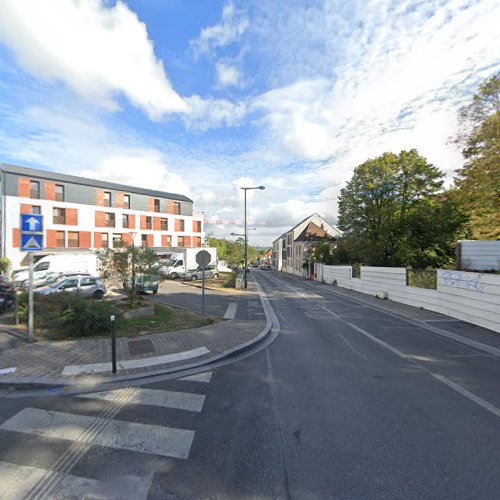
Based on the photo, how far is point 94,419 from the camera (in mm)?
3895

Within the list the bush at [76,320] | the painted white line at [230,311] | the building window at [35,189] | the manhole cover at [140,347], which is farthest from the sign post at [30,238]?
the building window at [35,189]

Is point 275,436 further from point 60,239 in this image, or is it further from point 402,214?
point 60,239

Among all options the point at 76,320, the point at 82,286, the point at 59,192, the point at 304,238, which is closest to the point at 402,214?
the point at 76,320

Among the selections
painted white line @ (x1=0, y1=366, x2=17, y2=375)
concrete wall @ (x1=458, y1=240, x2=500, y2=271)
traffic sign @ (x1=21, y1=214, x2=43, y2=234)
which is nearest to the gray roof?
traffic sign @ (x1=21, y1=214, x2=43, y2=234)

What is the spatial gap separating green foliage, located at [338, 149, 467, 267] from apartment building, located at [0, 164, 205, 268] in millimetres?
19580

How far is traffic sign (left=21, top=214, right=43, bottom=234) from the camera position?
6.77 metres

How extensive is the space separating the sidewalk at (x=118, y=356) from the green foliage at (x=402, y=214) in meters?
16.0

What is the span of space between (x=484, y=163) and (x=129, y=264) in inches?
614

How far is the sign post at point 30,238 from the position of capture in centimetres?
677

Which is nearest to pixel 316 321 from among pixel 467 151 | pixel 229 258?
pixel 467 151

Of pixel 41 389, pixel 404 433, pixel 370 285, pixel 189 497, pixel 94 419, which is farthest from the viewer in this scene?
pixel 370 285

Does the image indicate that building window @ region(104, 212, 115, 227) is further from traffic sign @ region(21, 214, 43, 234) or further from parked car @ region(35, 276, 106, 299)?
traffic sign @ region(21, 214, 43, 234)

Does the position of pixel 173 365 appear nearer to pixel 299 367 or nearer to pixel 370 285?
pixel 299 367

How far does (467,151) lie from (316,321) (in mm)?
11073
